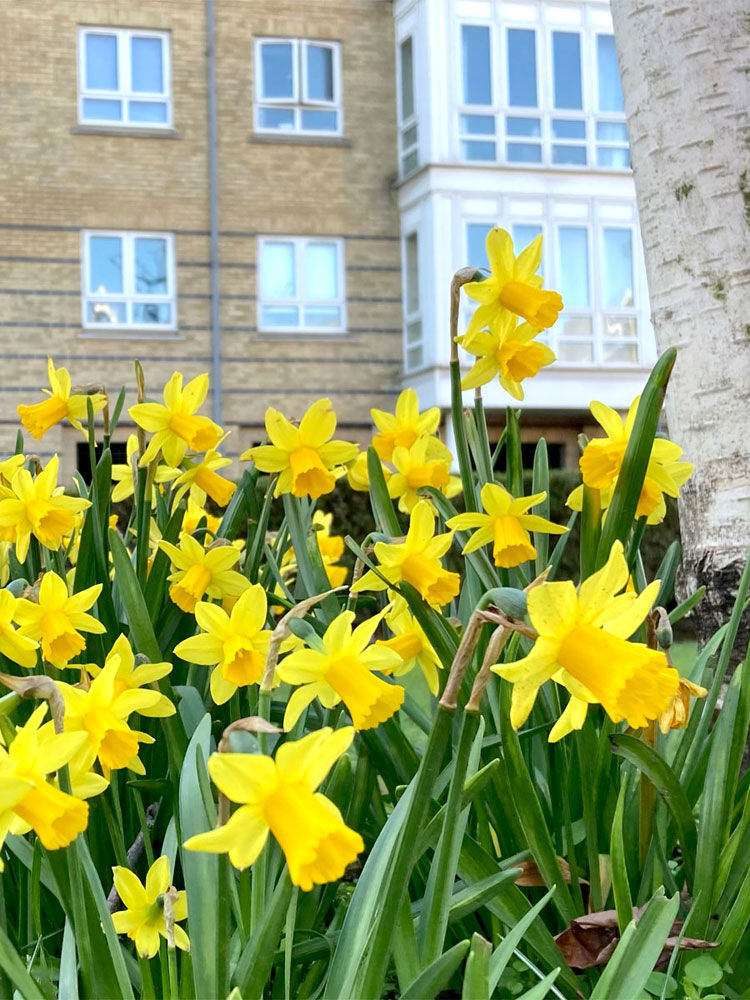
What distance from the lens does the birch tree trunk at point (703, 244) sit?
1.51m

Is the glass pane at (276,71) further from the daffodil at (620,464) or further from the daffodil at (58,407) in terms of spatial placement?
the daffodil at (620,464)

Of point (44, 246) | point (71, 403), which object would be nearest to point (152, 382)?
point (44, 246)

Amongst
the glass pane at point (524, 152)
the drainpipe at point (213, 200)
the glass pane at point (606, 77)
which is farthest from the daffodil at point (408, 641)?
the glass pane at point (606, 77)

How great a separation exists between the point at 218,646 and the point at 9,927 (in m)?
0.45

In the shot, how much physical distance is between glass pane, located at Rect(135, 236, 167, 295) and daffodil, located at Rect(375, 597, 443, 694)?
32.6 ft

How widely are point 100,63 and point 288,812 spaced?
37.3ft

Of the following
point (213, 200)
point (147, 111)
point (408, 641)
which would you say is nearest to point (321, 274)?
point (213, 200)

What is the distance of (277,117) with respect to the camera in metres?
10.9

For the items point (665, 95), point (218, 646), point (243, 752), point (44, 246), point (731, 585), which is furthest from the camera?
point (44, 246)

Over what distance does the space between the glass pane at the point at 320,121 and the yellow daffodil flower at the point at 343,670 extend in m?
10.8

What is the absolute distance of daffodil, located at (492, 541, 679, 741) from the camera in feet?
2.26

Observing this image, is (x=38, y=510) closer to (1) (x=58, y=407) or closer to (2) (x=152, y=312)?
(1) (x=58, y=407)

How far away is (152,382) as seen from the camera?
10.6 meters

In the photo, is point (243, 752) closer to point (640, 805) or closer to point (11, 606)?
point (11, 606)
